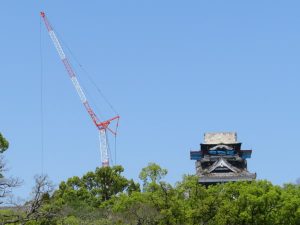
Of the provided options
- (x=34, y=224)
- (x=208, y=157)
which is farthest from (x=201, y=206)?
(x=208, y=157)

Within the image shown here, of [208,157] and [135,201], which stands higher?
[208,157]

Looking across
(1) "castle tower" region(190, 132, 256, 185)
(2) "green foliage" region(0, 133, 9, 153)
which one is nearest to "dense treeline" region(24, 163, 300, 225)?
(2) "green foliage" region(0, 133, 9, 153)

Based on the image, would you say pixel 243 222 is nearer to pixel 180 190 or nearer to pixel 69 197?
pixel 180 190

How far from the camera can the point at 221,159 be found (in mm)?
97750

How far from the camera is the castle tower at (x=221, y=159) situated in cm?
9362

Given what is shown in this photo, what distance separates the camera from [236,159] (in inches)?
3962

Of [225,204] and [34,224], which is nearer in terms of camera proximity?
[34,224]

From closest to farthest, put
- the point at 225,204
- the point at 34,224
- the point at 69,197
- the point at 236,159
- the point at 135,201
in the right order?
the point at 34,224 → the point at 225,204 → the point at 135,201 → the point at 69,197 → the point at 236,159

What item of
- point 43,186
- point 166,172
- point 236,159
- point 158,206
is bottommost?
point 43,186

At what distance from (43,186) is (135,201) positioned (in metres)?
28.4

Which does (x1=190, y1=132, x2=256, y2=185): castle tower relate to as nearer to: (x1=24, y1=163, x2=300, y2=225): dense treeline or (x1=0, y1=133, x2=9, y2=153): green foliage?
(x1=24, y1=163, x2=300, y2=225): dense treeline

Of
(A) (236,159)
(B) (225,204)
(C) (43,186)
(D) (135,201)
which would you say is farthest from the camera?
(A) (236,159)

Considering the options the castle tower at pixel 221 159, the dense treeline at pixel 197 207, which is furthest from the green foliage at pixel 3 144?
the castle tower at pixel 221 159

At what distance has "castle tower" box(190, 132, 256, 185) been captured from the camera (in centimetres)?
9362
